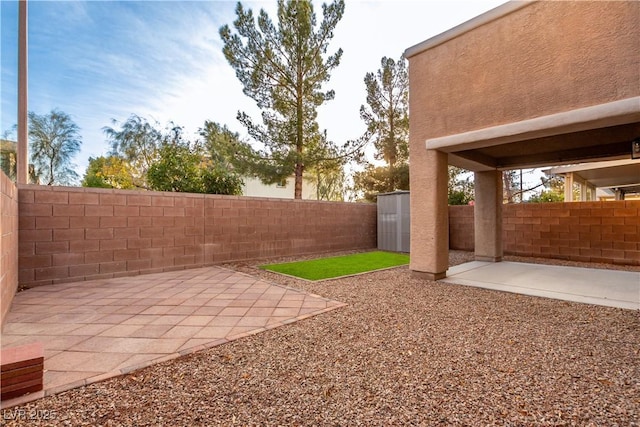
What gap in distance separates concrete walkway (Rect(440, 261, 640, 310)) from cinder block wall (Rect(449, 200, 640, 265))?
1.44m

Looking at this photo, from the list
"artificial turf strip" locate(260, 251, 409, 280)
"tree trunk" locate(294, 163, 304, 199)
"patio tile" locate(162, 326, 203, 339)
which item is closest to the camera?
"patio tile" locate(162, 326, 203, 339)

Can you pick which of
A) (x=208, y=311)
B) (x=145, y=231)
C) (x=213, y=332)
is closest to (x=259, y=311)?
(x=208, y=311)

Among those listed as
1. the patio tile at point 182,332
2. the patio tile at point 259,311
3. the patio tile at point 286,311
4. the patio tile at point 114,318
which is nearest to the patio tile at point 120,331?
the patio tile at point 114,318

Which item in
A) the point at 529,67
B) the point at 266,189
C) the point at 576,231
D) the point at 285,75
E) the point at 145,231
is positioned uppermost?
the point at 285,75

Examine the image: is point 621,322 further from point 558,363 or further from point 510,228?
point 510,228

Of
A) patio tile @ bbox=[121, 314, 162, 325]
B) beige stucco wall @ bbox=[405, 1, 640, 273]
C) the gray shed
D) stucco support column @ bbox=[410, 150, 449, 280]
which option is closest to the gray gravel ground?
patio tile @ bbox=[121, 314, 162, 325]

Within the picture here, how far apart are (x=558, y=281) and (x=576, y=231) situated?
348cm

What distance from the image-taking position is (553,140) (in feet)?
17.4

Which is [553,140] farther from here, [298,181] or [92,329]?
[298,181]

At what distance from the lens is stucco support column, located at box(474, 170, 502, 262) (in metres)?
7.33

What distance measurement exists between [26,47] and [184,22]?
4.07 m

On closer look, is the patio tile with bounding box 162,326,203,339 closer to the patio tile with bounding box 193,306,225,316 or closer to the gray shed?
the patio tile with bounding box 193,306,225,316

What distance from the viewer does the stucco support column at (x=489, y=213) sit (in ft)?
24.1

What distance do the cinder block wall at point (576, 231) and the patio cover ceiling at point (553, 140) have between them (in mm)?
1684
